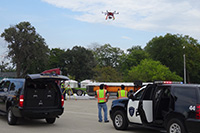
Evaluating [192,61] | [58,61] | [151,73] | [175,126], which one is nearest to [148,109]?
[175,126]

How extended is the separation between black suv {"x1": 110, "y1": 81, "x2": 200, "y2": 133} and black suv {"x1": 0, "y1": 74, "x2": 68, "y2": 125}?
2482mm

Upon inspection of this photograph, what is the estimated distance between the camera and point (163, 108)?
9.45 metres

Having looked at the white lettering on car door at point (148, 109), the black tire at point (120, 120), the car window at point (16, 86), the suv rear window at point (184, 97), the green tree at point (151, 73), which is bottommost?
the black tire at point (120, 120)

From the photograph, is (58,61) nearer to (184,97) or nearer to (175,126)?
(175,126)

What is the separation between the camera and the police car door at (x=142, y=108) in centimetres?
970

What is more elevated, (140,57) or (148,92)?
(140,57)

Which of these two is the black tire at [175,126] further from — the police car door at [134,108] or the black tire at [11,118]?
the black tire at [11,118]

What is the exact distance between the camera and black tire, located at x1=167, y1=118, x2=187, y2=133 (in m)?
8.30

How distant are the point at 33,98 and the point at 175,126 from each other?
5714mm

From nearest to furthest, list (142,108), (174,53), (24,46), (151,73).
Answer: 1. (142,108)
2. (151,73)
3. (24,46)
4. (174,53)

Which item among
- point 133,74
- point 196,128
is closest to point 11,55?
point 133,74

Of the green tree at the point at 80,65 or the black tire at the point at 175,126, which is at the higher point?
the green tree at the point at 80,65

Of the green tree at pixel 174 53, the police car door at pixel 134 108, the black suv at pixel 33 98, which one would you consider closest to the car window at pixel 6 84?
the black suv at pixel 33 98

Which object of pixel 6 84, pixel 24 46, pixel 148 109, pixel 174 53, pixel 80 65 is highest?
pixel 24 46
